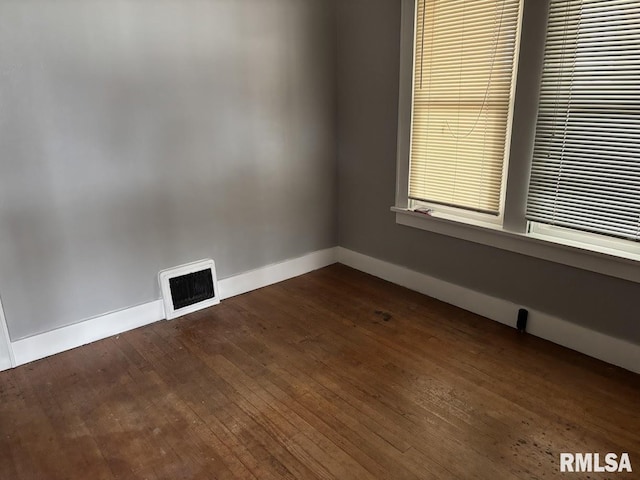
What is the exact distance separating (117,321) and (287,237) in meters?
1.35

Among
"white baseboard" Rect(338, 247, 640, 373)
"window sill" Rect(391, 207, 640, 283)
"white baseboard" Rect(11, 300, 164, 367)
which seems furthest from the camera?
"white baseboard" Rect(11, 300, 164, 367)

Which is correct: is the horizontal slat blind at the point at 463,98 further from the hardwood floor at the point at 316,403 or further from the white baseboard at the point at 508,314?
the hardwood floor at the point at 316,403

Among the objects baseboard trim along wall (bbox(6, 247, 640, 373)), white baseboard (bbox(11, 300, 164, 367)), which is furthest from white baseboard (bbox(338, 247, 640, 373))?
white baseboard (bbox(11, 300, 164, 367))

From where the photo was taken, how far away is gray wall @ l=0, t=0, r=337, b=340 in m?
2.39

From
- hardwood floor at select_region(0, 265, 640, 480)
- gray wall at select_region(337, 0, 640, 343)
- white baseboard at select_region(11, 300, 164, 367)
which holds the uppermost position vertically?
gray wall at select_region(337, 0, 640, 343)

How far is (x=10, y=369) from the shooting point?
8.20 feet

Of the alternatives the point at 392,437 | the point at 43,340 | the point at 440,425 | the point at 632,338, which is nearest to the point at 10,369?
the point at 43,340

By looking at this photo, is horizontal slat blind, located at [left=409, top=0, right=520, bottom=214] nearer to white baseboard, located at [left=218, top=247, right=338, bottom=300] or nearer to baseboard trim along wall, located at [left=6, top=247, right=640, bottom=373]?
baseboard trim along wall, located at [left=6, top=247, right=640, bottom=373]

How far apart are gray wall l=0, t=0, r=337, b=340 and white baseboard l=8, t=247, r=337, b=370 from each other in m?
0.06

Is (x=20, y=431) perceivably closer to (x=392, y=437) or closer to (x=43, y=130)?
(x=43, y=130)

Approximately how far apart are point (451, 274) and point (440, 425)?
4.24 ft

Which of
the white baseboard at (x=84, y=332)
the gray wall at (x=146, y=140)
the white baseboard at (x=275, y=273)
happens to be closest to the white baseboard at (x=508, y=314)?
the white baseboard at (x=275, y=273)

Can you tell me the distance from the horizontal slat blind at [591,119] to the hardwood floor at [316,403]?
0.81m

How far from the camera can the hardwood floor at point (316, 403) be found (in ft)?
6.14
